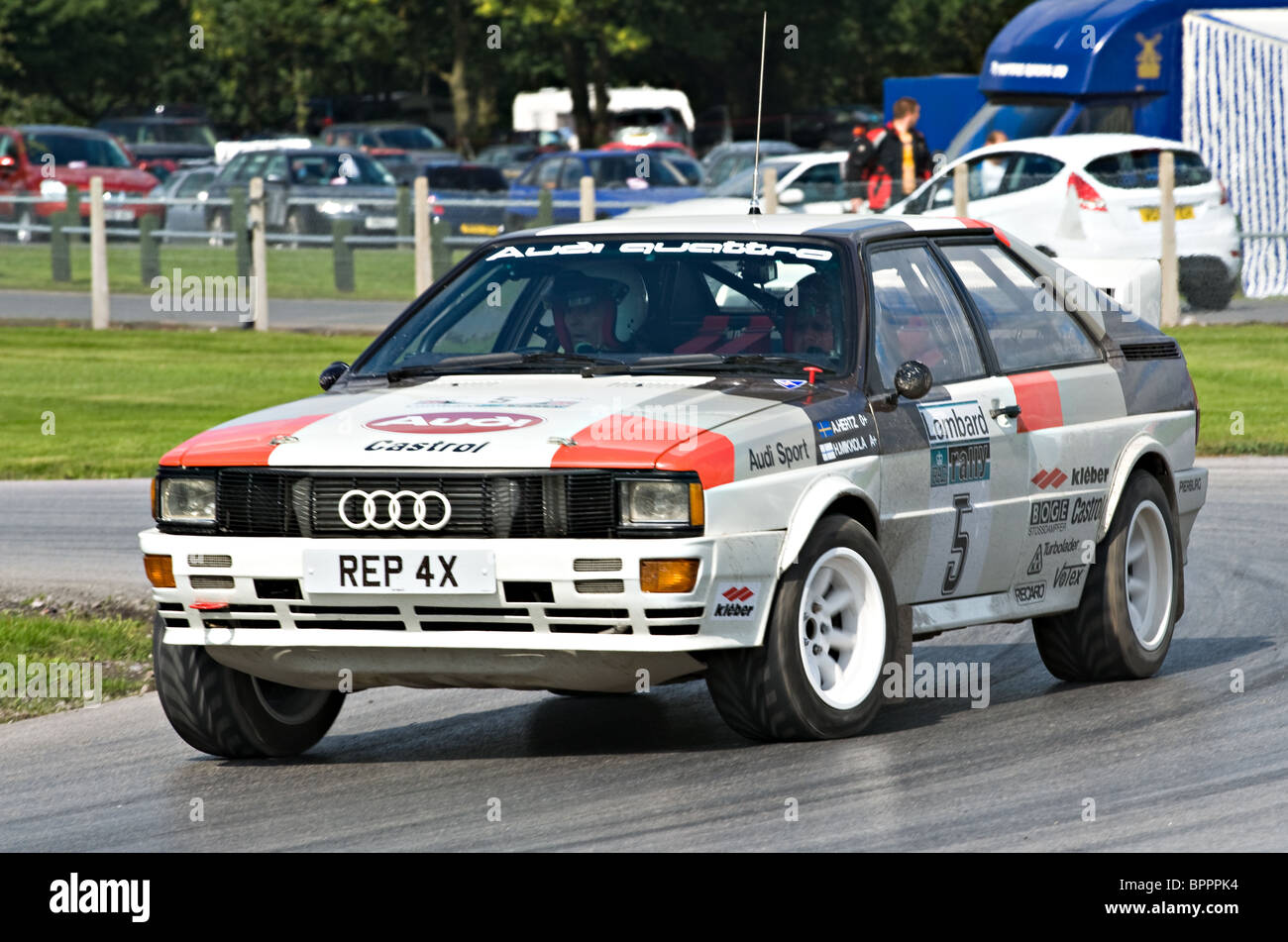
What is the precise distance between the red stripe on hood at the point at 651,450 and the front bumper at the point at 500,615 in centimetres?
20

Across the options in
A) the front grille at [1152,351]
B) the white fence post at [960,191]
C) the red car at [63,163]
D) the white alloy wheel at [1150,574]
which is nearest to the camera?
the white alloy wheel at [1150,574]

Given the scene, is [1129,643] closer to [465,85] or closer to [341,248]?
[341,248]

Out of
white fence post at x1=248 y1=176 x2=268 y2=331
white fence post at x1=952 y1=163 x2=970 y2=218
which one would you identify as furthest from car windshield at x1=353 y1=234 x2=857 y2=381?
white fence post at x1=248 y1=176 x2=268 y2=331

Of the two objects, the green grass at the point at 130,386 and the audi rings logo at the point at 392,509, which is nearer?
the audi rings logo at the point at 392,509

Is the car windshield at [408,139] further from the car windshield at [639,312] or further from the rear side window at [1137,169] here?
the car windshield at [639,312]

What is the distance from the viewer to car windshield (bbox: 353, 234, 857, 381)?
7.40 m

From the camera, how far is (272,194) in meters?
26.1

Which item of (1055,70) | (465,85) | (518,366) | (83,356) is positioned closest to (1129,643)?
(518,366)

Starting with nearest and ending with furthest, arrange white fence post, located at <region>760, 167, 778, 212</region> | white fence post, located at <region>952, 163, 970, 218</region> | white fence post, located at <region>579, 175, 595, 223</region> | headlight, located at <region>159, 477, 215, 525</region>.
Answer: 1. headlight, located at <region>159, 477, 215, 525</region>
2. white fence post, located at <region>952, 163, 970, 218</region>
3. white fence post, located at <region>760, 167, 778, 212</region>
4. white fence post, located at <region>579, 175, 595, 223</region>

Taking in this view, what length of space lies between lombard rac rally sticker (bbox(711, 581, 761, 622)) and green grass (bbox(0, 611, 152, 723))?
2.95 m

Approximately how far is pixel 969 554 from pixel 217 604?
2428 mm

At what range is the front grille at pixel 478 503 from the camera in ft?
21.1

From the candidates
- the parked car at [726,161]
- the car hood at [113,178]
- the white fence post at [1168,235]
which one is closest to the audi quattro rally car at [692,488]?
the white fence post at [1168,235]

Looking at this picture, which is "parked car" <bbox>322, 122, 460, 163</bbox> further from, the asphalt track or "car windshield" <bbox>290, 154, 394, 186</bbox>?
the asphalt track
